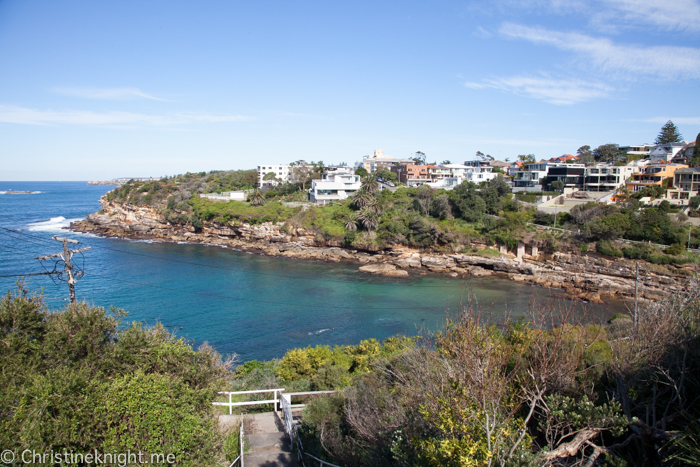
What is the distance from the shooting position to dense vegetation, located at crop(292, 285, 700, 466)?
4.59 meters

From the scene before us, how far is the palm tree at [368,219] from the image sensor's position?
43.7 metres

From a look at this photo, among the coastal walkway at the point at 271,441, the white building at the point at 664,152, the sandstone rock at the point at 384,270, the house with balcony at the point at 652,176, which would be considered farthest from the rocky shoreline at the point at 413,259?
the white building at the point at 664,152

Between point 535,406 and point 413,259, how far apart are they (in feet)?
111

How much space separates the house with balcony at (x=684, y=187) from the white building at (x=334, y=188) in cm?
3620

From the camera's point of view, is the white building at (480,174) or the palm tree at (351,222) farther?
the white building at (480,174)

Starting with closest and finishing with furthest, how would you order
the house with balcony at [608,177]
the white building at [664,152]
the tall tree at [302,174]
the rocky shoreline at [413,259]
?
the rocky shoreline at [413,259] → the house with balcony at [608,177] → the white building at [664,152] → the tall tree at [302,174]

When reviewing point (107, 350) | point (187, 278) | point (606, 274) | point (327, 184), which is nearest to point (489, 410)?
point (107, 350)

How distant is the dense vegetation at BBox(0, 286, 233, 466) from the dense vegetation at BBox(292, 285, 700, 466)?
2184mm

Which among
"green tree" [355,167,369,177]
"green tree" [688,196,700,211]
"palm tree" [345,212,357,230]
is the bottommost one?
"palm tree" [345,212,357,230]

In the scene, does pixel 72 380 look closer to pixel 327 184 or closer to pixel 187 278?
pixel 187 278

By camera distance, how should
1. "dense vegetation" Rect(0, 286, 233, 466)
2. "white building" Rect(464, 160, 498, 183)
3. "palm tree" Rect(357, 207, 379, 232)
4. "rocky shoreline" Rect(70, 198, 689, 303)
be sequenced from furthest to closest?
"white building" Rect(464, 160, 498, 183)
"palm tree" Rect(357, 207, 379, 232)
"rocky shoreline" Rect(70, 198, 689, 303)
"dense vegetation" Rect(0, 286, 233, 466)

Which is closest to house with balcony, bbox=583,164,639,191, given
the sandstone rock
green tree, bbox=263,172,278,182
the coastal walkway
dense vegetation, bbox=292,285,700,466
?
the sandstone rock

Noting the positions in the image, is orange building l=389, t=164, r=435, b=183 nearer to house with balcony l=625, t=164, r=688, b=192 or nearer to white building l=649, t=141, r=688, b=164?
house with balcony l=625, t=164, r=688, b=192

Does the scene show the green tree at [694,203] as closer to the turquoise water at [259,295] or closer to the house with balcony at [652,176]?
the house with balcony at [652,176]
